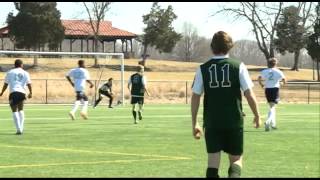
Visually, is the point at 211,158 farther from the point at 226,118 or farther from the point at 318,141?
the point at 318,141

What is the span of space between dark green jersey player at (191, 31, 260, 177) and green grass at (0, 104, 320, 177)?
96.8 inches

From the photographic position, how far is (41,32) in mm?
80312

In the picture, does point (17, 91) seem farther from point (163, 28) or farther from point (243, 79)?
point (163, 28)

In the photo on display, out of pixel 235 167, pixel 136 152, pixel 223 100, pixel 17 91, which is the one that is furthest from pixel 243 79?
pixel 17 91

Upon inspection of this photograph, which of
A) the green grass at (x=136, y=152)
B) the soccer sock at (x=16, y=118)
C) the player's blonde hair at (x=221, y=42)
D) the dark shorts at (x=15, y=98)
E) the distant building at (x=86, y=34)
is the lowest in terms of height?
the green grass at (x=136, y=152)

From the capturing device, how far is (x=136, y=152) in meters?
14.7

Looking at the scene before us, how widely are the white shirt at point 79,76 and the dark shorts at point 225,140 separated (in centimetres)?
1620

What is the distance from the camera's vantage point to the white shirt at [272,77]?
21.0 meters

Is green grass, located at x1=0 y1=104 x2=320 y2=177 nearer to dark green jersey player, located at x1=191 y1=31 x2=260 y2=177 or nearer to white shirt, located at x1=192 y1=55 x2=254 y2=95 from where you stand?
dark green jersey player, located at x1=191 y1=31 x2=260 y2=177

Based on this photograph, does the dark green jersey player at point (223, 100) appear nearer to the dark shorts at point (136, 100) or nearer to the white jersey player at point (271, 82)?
the white jersey player at point (271, 82)

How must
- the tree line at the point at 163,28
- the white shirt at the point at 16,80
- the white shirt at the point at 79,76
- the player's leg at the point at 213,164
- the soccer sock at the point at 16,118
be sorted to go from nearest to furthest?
the player's leg at the point at 213,164, the soccer sock at the point at 16,118, the white shirt at the point at 16,80, the white shirt at the point at 79,76, the tree line at the point at 163,28

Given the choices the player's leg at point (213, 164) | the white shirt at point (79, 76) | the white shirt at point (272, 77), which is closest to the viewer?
the player's leg at point (213, 164)

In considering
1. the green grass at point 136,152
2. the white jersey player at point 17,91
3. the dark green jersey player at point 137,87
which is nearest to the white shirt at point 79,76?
the dark green jersey player at point 137,87

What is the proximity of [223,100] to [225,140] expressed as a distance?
0.50 m
